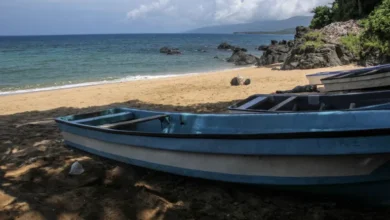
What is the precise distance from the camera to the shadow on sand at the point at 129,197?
3.91m

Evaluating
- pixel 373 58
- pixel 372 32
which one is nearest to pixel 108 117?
pixel 373 58

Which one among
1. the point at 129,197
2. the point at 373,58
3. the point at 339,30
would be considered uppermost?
the point at 339,30

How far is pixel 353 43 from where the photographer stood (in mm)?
18953

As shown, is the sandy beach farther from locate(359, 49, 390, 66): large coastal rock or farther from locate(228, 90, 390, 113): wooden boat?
locate(359, 49, 390, 66): large coastal rock

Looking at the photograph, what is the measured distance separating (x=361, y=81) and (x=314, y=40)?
1250 cm

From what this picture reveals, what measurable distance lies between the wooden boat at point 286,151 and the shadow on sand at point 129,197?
0.67ft

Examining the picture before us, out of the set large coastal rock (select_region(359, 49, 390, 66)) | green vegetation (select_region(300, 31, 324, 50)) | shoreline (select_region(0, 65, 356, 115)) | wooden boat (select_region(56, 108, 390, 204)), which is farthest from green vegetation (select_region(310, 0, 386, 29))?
wooden boat (select_region(56, 108, 390, 204))

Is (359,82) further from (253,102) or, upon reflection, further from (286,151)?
(286,151)

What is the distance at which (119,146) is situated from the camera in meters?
5.19

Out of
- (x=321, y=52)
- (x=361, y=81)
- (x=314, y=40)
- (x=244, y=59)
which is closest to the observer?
(x=361, y=81)

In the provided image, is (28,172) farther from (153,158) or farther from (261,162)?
(261,162)

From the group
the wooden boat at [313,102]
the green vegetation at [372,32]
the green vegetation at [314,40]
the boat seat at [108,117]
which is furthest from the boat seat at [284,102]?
the green vegetation at [314,40]

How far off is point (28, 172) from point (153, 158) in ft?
6.34

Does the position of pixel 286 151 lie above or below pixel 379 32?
below
